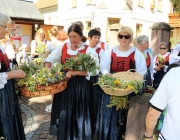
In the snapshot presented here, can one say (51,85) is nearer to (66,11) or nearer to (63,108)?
(63,108)

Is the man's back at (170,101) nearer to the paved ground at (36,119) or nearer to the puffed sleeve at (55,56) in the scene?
the puffed sleeve at (55,56)

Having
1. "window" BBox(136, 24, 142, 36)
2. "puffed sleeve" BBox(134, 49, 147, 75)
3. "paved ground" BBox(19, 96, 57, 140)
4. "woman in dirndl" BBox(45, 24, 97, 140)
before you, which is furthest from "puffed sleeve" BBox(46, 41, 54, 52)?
"window" BBox(136, 24, 142, 36)

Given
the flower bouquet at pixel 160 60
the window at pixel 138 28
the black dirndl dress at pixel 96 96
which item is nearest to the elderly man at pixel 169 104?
the black dirndl dress at pixel 96 96

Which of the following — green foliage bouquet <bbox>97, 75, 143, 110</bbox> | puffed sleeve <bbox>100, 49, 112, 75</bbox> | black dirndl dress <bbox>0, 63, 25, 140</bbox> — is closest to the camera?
black dirndl dress <bbox>0, 63, 25, 140</bbox>

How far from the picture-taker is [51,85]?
106 inches

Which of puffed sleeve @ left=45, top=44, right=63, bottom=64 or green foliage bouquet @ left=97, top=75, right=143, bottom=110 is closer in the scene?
green foliage bouquet @ left=97, top=75, right=143, bottom=110

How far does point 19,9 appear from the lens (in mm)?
13188

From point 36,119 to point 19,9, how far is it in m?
10.0

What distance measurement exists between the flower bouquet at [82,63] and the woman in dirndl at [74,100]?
20 centimetres

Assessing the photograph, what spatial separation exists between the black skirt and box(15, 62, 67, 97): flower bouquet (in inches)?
4.4

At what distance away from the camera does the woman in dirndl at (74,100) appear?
3.26 m

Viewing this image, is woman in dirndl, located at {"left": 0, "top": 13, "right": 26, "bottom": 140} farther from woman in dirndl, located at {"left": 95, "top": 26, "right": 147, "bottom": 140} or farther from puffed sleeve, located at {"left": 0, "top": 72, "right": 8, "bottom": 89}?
woman in dirndl, located at {"left": 95, "top": 26, "right": 147, "bottom": 140}

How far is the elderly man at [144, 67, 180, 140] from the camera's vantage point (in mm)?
1491

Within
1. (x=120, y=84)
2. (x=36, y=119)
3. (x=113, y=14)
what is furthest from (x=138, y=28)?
(x=120, y=84)
